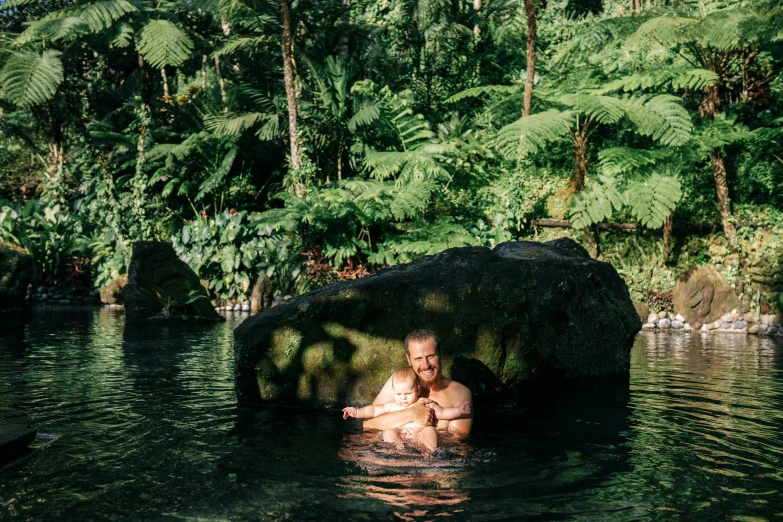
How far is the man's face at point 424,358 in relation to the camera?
479cm

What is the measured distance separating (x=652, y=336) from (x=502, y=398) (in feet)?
21.8

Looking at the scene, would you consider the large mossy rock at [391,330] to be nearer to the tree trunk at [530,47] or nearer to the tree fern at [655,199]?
the tree fern at [655,199]

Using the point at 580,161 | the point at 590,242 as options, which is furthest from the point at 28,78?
the point at 590,242

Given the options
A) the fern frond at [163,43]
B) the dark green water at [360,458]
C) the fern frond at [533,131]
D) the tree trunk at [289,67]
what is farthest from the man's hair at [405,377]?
the fern frond at [163,43]

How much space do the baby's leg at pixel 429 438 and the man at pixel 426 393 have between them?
20 centimetres

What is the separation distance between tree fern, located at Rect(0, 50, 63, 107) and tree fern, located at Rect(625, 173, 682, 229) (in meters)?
11.4

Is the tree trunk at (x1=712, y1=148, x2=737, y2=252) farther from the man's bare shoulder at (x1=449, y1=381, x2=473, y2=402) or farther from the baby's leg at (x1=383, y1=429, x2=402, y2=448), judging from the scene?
the baby's leg at (x1=383, y1=429, x2=402, y2=448)

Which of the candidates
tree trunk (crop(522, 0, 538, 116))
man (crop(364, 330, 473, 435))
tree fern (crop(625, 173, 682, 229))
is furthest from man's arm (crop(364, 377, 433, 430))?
tree trunk (crop(522, 0, 538, 116))

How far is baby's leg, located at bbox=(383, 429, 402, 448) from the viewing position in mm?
4601

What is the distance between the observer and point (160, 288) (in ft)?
44.3

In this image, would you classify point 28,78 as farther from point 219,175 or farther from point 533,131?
point 533,131

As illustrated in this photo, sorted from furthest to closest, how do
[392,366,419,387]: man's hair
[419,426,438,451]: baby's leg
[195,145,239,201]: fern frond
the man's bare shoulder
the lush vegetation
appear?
[195,145,239,201]: fern frond < the lush vegetation < the man's bare shoulder < [392,366,419,387]: man's hair < [419,426,438,451]: baby's leg

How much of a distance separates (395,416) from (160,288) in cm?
960

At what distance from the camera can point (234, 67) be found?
20.2 metres
